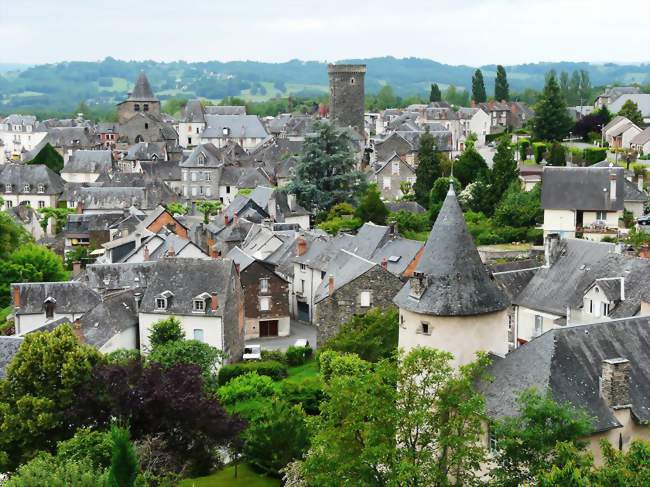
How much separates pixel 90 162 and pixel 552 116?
54.8 metres

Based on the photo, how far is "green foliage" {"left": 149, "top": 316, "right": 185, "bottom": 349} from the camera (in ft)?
150

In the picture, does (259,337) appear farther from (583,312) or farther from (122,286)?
(583,312)

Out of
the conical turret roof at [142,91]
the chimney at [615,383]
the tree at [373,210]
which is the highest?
the conical turret roof at [142,91]

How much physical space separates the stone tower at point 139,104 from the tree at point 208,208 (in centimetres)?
4981

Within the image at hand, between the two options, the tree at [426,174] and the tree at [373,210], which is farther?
the tree at [426,174]

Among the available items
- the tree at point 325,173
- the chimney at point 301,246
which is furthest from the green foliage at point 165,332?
the tree at point 325,173

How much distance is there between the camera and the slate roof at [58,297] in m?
49.9

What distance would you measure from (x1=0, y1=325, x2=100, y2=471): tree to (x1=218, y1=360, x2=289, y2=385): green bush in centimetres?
998

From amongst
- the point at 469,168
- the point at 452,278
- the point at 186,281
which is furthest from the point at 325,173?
the point at 452,278

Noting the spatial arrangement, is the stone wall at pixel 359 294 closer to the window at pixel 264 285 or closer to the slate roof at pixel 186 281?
the slate roof at pixel 186 281

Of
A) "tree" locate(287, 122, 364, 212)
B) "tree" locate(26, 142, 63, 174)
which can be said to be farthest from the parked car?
"tree" locate(26, 142, 63, 174)

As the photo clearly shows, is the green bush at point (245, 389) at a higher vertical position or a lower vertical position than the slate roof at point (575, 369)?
lower

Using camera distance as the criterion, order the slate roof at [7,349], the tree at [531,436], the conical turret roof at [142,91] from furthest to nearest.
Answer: the conical turret roof at [142,91] < the slate roof at [7,349] < the tree at [531,436]

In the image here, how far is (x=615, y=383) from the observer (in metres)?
25.4
